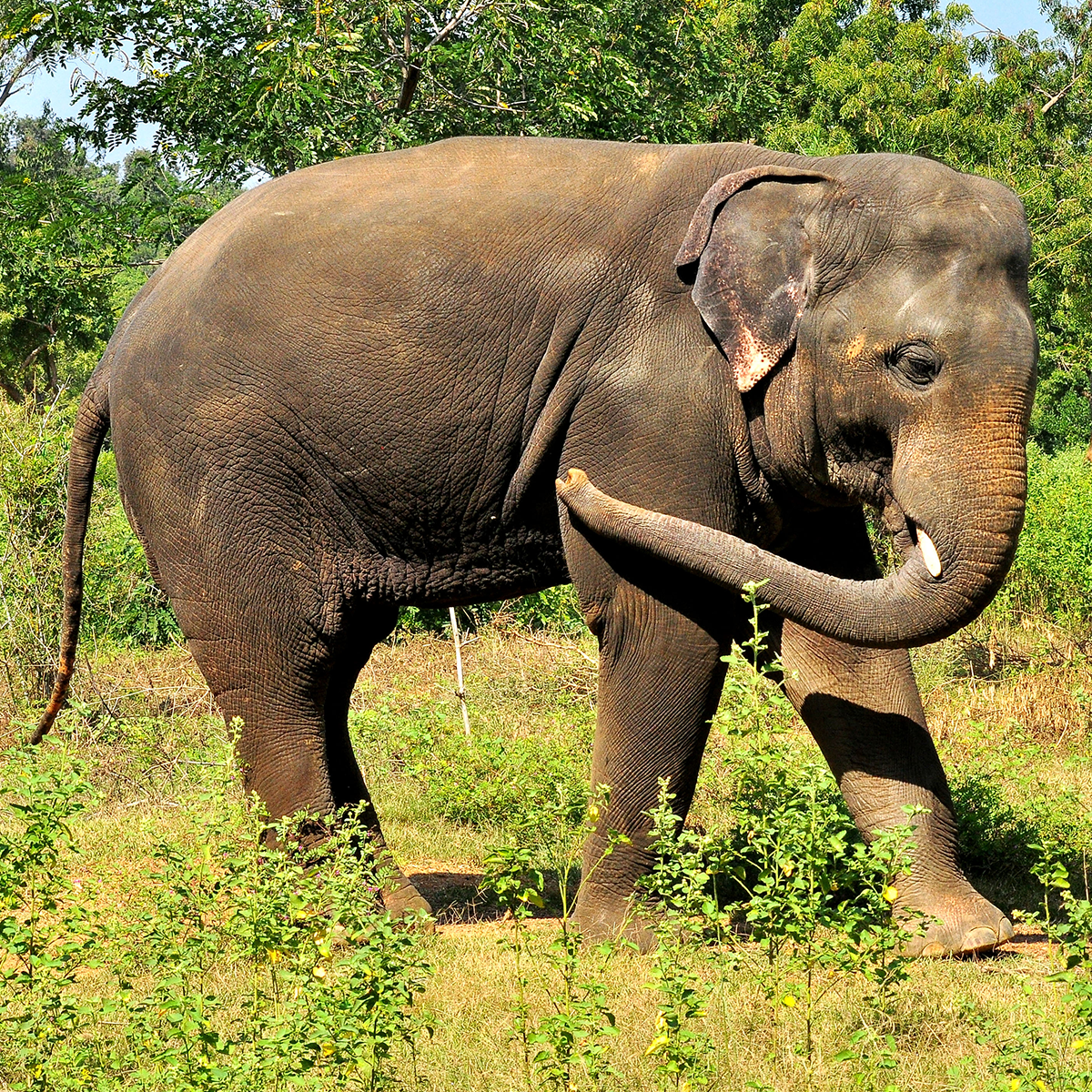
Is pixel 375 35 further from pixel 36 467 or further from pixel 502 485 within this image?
pixel 502 485

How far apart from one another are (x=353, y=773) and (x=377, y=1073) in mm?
2620

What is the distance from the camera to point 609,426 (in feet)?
15.9

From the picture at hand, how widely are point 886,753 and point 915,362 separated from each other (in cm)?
152

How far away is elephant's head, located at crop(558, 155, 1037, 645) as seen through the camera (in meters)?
4.38

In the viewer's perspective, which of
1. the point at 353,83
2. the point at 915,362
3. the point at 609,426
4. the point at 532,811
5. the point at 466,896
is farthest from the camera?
the point at 353,83

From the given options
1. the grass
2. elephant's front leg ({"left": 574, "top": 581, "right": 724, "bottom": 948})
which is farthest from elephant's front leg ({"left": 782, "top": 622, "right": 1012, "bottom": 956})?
elephant's front leg ({"left": 574, "top": 581, "right": 724, "bottom": 948})

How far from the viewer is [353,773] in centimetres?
604

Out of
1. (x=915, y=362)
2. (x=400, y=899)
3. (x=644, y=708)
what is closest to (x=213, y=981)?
(x=400, y=899)

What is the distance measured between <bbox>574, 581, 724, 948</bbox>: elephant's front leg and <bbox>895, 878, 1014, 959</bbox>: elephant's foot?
34.6 inches

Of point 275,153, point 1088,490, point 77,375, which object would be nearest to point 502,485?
point 275,153

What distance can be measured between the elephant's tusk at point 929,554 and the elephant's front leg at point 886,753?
2.88ft

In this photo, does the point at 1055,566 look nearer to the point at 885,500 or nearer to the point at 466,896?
the point at 466,896

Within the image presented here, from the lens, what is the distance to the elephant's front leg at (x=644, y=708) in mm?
4859

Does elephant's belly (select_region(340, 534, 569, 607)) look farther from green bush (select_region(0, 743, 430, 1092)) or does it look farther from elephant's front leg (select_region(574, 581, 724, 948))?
green bush (select_region(0, 743, 430, 1092))
